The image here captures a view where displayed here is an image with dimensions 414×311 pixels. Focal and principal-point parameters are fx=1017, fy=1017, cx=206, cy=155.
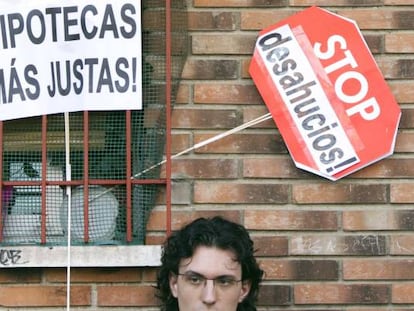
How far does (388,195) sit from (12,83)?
153 centimetres

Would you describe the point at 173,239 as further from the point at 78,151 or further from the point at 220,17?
the point at 220,17

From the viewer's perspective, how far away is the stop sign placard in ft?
13.1

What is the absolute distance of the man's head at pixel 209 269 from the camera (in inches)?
138

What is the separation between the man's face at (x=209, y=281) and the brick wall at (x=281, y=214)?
1.50 feet

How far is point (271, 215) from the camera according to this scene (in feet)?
13.2

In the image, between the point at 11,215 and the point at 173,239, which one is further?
the point at 11,215

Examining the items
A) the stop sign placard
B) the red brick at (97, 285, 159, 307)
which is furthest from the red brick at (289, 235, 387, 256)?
the red brick at (97, 285, 159, 307)

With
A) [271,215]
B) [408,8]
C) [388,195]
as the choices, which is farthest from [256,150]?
[408,8]

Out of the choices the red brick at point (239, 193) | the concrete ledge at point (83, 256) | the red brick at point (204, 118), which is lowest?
the concrete ledge at point (83, 256)

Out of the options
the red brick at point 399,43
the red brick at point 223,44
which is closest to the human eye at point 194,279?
the red brick at point 223,44

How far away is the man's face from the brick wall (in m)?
0.46

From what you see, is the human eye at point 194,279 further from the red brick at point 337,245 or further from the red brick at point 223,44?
the red brick at point 223,44

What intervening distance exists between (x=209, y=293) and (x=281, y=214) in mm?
668

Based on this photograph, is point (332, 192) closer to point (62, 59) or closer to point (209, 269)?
point (209, 269)
